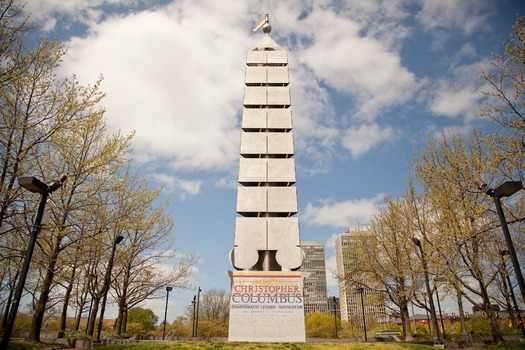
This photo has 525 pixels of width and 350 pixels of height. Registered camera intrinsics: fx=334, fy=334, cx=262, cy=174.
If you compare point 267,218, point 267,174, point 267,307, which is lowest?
point 267,307

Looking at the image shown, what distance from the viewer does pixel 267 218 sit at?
19.8 meters

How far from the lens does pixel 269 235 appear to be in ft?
63.5

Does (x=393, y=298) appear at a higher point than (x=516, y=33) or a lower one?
lower

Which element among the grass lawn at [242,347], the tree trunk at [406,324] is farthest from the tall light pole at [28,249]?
the tree trunk at [406,324]

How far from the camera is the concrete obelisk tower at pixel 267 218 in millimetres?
16641

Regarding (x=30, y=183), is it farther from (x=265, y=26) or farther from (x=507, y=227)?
(x=265, y=26)

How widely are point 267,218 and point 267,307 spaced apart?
16.6 ft

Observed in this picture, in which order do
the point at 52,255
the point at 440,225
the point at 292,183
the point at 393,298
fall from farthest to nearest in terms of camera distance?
the point at 393,298
the point at 292,183
the point at 440,225
the point at 52,255

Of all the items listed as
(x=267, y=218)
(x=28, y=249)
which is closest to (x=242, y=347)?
(x=267, y=218)

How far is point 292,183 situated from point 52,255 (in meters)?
13.4

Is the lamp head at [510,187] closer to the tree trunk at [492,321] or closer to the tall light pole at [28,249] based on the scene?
the tree trunk at [492,321]

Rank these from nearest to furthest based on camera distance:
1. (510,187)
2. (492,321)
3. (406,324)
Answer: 1. (510,187)
2. (492,321)
3. (406,324)

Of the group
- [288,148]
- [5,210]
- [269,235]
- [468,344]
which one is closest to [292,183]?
[288,148]

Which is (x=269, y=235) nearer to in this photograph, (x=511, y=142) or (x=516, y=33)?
(x=511, y=142)
